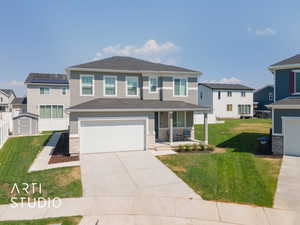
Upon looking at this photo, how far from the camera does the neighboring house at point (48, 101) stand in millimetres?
24234

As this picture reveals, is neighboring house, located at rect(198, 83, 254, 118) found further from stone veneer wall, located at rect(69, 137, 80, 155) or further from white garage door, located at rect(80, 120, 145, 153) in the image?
stone veneer wall, located at rect(69, 137, 80, 155)

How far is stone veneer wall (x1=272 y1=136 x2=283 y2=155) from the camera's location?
1242cm

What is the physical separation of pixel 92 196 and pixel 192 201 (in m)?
3.64

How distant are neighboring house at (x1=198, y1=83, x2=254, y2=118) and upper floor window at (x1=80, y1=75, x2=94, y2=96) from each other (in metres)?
25.8

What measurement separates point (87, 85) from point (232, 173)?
11.6 metres

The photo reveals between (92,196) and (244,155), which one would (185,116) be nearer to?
(244,155)

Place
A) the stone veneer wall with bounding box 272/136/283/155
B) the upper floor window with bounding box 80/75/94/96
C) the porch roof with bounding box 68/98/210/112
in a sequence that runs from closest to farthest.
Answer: the stone veneer wall with bounding box 272/136/283/155 → the porch roof with bounding box 68/98/210/112 → the upper floor window with bounding box 80/75/94/96

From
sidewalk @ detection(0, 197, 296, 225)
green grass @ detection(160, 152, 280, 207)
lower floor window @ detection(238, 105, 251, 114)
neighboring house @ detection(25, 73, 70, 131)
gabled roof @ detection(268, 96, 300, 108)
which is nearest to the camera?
sidewalk @ detection(0, 197, 296, 225)

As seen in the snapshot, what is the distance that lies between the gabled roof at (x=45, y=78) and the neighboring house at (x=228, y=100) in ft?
80.7

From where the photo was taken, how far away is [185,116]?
55.2 ft

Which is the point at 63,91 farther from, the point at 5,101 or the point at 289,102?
the point at 289,102

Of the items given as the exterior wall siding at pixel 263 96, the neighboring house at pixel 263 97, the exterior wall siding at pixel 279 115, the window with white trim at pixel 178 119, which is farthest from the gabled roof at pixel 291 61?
the exterior wall siding at pixel 263 96

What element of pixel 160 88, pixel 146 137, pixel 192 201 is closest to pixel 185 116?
pixel 160 88

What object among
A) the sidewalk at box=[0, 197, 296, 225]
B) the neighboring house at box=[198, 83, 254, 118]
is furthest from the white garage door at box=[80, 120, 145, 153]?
the neighboring house at box=[198, 83, 254, 118]
